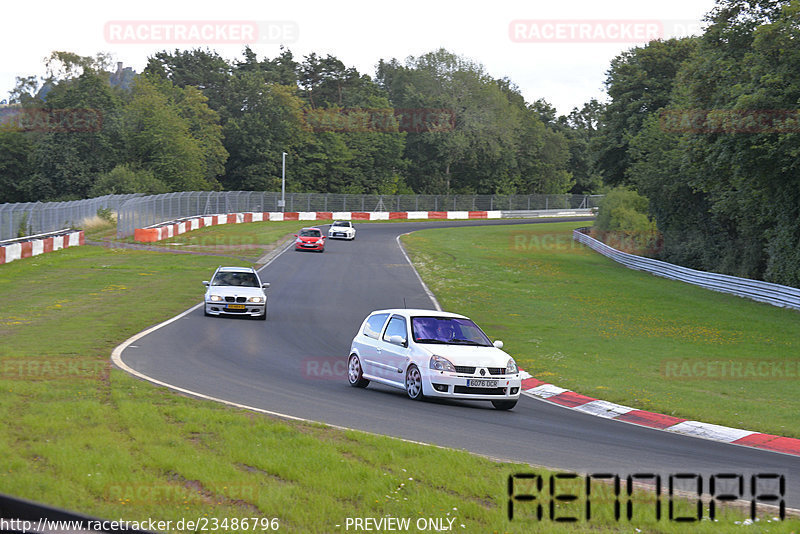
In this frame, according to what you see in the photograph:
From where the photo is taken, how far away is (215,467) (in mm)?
7820

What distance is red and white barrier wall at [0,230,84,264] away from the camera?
37.1 m

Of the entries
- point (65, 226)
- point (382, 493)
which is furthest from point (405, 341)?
point (65, 226)

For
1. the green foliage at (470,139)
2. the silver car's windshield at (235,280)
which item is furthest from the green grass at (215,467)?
the green foliage at (470,139)

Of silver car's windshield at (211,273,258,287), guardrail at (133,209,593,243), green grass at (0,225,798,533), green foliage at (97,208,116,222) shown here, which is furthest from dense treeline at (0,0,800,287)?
green grass at (0,225,798,533)

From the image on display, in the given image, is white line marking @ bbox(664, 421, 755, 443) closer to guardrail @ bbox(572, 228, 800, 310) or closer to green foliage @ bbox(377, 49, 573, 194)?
Result: guardrail @ bbox(572, 228, 800, 310)

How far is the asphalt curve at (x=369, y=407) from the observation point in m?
9.54

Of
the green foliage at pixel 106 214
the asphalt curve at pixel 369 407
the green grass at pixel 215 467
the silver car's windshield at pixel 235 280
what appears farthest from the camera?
the green foliage at pixel 106 214

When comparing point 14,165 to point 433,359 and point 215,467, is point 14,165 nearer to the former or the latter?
point 433,359

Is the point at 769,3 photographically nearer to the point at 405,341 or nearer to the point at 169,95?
the point at 405,341

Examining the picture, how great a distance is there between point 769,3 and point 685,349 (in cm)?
1880

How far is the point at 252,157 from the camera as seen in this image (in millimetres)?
103500

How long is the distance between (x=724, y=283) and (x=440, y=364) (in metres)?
28.3

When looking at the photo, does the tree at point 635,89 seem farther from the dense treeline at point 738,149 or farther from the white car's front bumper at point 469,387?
the white car's front bumper at point 469,387

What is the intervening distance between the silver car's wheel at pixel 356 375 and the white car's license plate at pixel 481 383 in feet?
8.22
